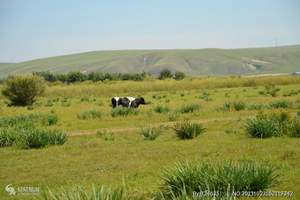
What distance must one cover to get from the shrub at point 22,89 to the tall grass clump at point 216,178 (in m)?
37.1

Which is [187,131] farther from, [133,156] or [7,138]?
[7,138]

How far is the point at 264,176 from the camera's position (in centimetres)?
855

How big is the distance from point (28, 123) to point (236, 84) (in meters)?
43.3

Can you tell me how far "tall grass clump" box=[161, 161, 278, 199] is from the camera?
8.03 metres

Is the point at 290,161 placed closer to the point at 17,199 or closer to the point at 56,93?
the point at 17,199

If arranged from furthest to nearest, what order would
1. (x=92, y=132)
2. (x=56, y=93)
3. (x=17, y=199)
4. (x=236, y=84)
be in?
(x=236, y=84) → (x=56, y=93) → (x=92, y=132) → (x=17, y=199)

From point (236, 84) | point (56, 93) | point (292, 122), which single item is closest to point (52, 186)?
point (292, 122)
